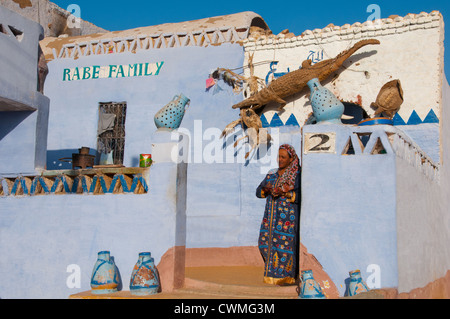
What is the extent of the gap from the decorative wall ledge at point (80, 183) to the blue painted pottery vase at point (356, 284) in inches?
103

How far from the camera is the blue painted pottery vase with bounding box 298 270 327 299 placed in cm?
568

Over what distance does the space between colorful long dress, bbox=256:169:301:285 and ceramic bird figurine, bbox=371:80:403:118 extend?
3166 mm

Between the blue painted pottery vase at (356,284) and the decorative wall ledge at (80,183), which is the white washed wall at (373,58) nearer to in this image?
the decorative wall ledge at (80,183)

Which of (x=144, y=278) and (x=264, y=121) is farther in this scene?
(x=264, y=121)

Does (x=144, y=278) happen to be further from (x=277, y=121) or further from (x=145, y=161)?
(x=277, y=121)

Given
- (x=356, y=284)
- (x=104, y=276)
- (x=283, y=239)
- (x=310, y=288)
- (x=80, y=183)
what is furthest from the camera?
(x=80, y=183)

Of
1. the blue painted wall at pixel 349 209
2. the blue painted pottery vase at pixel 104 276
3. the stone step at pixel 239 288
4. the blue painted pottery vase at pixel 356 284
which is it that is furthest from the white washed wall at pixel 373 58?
the blue painted pottery vase at pixel 104 276

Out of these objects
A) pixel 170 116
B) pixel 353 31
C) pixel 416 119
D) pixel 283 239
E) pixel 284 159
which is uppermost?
pixel 353 31

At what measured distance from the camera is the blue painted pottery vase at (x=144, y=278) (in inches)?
241

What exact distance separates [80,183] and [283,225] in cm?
260

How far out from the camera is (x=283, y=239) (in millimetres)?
6387

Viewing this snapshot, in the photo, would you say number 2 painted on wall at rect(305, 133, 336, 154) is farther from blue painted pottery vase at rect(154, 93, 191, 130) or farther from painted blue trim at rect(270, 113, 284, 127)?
painted blue trim at rect(270, 113, 284, 127)

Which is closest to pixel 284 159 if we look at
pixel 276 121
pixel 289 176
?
pixel 289 176
